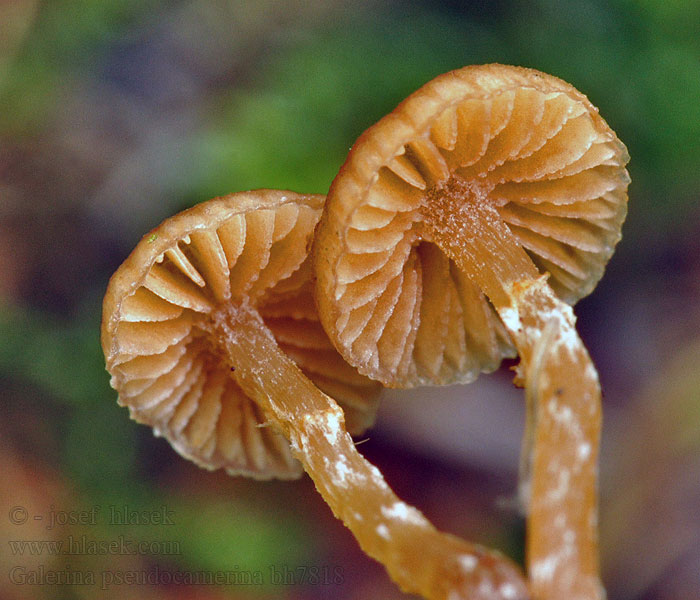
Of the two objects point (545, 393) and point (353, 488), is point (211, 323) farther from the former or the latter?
point (545, 393)

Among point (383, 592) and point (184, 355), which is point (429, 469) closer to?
point (383, 592)

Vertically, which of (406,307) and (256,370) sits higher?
(406,307)

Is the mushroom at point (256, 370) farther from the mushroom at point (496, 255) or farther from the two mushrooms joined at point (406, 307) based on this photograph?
the mushroom at point (496, 255)

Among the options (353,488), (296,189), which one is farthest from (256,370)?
(296,189)

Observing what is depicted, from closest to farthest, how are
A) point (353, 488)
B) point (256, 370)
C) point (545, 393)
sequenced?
point (545, 393), point (353, 488), point (256, 370)

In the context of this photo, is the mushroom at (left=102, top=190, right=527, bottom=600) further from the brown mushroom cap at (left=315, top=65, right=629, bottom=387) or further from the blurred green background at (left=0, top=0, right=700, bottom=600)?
the blurred green background at (left=0, top=0, right=700, bottom=600)

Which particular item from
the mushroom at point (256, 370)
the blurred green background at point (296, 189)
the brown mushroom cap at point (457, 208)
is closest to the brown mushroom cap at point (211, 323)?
the mushroom at point (256, 370)

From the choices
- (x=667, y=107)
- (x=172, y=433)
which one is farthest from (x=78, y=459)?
(x=667, y=107)
